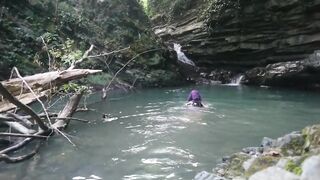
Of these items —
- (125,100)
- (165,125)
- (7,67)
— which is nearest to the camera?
(165,125)

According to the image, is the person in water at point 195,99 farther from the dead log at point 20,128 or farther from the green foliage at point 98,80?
the dead log at point 20,128

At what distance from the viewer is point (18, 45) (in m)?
17.6

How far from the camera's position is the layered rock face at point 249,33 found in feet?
64.1

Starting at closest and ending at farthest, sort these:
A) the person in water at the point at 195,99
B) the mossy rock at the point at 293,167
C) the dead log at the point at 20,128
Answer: the mossy rock at the point at 293,167 < the dead log at the point at 20,128 < the person in water at the point at 195,99

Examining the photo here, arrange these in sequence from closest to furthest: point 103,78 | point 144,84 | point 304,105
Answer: point 304,105, point 103,78, point 144,84

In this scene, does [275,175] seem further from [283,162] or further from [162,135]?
[162,135]

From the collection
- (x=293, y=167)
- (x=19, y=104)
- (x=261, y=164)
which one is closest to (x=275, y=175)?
(x=293, y=167)

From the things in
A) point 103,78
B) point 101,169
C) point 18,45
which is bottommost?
point 101,169

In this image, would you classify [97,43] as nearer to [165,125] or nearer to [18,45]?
[18,45]

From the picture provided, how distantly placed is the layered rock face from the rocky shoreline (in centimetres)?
1343

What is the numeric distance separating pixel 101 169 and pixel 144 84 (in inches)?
573

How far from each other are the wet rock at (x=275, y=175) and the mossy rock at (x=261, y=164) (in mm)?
531

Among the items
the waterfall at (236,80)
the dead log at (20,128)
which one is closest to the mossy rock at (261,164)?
the dead log at (20,128)

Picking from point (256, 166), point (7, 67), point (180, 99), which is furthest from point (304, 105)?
point (7, 67)
